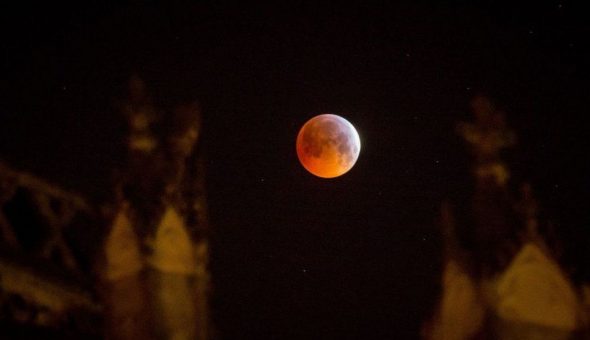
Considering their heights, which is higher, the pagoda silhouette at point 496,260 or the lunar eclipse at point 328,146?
the lunar eclipse at point 328,146

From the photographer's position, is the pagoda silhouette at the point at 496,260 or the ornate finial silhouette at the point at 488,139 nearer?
the pagoda silhouette at the point at 496,260

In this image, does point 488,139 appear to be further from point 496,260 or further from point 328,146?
point 328,146

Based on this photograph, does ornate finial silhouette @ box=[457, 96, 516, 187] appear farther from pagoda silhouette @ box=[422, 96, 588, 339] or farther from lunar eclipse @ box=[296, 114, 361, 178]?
lunar eclipse @ box=[296, 114, 361, 178]

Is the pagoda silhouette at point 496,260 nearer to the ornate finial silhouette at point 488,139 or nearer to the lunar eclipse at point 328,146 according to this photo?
the ornate finial silhouette at point 488,139

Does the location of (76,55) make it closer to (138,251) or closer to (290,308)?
(138,251)

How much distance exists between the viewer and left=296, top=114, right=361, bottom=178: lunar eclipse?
3941 millimetres

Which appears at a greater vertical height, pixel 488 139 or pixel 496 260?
pixel 488 139

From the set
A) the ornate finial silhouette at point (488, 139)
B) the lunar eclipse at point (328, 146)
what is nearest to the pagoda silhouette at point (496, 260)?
the ornate finial silhouette at point (488, 139)

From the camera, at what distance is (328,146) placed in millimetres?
3928

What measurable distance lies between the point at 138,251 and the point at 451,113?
2.15m

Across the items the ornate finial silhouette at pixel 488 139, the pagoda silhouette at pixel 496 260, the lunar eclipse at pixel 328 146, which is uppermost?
the lunar eclipse at pixel 328 146

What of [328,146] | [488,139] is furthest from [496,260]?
[328,146]

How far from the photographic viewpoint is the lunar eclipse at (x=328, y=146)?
394cm

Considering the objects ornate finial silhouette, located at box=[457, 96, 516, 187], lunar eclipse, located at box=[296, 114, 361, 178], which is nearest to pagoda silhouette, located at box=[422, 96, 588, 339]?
ornate finial silhouette, located at box=[457, 96, 516, 187]
